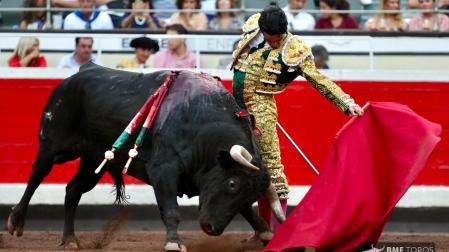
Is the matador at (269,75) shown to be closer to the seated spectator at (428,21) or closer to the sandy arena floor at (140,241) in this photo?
the sandy arena floor at (140,241)

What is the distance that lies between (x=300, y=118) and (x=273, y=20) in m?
3.14

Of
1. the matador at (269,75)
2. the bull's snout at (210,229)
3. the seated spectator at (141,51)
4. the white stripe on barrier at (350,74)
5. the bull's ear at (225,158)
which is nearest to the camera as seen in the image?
the bull's snout at (210,229)

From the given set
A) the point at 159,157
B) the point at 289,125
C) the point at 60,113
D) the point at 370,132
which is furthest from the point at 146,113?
the point at 289,125

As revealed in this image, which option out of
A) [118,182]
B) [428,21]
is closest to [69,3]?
[118,182]

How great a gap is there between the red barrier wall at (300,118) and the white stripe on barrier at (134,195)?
7cm

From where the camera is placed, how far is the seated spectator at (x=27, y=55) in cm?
927

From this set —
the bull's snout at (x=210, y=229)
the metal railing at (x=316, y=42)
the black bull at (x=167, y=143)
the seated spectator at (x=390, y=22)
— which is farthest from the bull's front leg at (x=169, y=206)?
the seated spectator at (x=390, y=22)

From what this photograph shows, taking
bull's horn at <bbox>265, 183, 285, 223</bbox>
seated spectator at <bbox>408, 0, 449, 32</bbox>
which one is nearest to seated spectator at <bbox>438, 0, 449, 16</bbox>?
seated spectator at <bbox>408, 0, 449, 32</bbox>

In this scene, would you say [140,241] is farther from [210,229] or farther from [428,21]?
[428,21]

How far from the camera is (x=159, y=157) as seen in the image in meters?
6.66

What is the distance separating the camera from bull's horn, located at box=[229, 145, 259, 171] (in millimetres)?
6242

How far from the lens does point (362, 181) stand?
6.23 m

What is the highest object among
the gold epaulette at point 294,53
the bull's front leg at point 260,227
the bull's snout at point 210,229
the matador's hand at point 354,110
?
the gold epaulette at point 294,53

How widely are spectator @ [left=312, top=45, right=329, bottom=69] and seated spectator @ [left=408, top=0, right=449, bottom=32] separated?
102 cm
